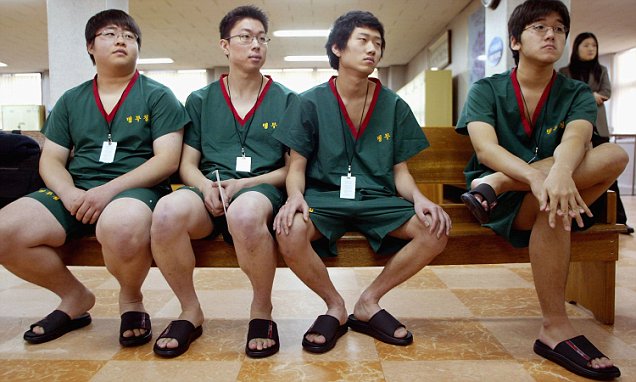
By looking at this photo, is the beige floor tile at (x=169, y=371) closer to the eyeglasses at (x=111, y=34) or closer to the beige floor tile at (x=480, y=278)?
the eyeglasses at (x=111, y=34)

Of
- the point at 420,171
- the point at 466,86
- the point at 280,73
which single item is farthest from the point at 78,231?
the point at 280,73

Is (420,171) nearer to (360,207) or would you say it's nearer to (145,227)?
(360,207)

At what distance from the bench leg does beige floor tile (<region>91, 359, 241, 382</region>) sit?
146 cm

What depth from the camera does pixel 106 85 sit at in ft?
6.58

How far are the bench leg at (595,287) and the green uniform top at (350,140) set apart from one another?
2.95 feet

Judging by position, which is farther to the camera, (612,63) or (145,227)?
(612,63)

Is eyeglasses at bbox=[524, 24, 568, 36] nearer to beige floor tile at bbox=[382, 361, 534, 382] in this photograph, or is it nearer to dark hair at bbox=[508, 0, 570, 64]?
dark hair at bbox=[508, 0, 570, 64]

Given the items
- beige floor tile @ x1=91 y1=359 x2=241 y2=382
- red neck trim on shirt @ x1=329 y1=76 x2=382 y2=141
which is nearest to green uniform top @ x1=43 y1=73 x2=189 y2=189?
red neck trim on shirt @ x1=329 y1=76 x2=382 y2=141

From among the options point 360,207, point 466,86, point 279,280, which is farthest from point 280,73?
point 360,207

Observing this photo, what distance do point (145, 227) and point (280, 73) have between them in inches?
508

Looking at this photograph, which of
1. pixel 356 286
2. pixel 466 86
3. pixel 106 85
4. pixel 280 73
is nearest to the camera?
pixel 106 85

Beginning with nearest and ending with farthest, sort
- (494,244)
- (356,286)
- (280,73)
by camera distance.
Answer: (494,244) → (356,286) → (280,73)

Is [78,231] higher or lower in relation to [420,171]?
lower

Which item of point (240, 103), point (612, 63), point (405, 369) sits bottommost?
point (405, 369)
